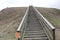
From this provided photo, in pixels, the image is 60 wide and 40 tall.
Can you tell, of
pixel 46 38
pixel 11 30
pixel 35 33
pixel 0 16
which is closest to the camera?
pixel 46 38

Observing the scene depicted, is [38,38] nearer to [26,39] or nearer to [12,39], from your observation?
[26,39]

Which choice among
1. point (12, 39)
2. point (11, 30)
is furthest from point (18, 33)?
point (11, 30)

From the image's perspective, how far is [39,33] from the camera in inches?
558

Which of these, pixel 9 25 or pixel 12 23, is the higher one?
pixel 12 23

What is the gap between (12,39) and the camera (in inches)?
713

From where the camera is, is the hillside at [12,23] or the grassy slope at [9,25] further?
the hillside at [12,23]

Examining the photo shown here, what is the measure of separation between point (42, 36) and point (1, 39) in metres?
5.99

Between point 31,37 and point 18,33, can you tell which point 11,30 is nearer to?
point 31,37

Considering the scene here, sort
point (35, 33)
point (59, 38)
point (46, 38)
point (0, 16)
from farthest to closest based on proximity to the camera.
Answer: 1. point (0, 16)
2. point (59, 38)
3. point (35, 33)
4. point (46, 38)

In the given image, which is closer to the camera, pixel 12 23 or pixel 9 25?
pixel 9 25

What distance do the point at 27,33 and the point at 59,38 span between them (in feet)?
13.4

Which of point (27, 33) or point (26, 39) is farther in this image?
point (27, 33)

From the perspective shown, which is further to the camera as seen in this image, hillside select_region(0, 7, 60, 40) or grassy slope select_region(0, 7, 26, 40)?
hillside select_region(0, 7, 60, 40)

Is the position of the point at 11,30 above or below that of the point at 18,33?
Result: below
